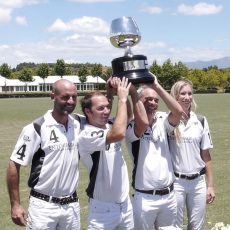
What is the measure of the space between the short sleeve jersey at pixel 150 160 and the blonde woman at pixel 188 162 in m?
0.38

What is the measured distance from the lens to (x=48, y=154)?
4.43 meters

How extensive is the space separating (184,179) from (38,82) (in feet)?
374

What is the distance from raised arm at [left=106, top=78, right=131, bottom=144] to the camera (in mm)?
4211

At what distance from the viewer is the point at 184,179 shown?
17.2 feet

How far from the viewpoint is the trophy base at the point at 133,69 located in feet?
14.3

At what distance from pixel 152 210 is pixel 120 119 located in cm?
108

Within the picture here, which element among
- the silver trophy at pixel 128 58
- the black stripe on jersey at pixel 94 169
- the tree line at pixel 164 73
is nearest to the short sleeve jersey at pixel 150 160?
the black stripe on jersey at pixel 94 169

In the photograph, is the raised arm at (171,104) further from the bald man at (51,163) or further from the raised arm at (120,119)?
the bald man at (51,163)

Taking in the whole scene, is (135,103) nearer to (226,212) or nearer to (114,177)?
(114,177)

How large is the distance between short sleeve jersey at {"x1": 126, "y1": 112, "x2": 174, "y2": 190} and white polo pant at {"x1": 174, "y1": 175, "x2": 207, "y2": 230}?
398 mm

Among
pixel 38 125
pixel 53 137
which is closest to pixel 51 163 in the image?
pixel 53 137

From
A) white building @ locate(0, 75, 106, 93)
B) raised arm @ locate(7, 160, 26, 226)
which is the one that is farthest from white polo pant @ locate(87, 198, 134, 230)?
white building @ locate(0, 75, 106, 93)

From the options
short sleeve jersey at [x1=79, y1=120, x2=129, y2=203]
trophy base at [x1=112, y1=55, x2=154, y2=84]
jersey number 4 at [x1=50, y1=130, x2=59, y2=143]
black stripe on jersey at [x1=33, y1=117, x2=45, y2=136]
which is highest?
trophy base at [x1=112, y1=55, x2=154, y2=84]

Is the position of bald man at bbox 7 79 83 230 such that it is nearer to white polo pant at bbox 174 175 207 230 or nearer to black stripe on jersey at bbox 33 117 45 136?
black stripe on jersey at bbox 33 117 45 136
